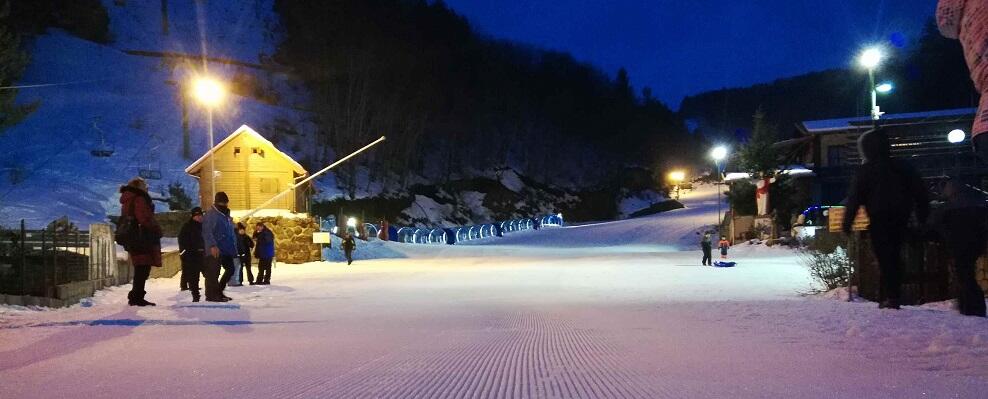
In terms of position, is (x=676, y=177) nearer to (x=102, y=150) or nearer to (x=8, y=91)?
(x=102, y=150)

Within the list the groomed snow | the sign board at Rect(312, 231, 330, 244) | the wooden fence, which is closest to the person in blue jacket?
the groomed snow

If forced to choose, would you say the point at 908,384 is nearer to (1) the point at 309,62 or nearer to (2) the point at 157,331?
(2) the point at 157,331

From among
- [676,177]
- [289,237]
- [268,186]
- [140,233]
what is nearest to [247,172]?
[268,186]

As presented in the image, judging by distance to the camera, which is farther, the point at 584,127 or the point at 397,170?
the point at 584,127

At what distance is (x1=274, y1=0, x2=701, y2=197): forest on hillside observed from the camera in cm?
5622

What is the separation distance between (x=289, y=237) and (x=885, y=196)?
2563 cm

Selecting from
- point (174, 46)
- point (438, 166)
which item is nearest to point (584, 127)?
point (438, 166)

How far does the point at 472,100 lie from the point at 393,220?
22.9 meters

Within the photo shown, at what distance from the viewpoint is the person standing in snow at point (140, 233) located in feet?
30.4

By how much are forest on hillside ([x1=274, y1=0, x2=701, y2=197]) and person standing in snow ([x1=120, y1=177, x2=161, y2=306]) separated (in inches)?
1689

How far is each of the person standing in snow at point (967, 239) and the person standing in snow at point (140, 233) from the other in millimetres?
10335

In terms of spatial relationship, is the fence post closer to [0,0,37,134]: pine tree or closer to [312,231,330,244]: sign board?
[0,0,37,134]: pine tree

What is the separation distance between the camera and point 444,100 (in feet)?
217

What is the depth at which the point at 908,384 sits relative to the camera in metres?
4.01
